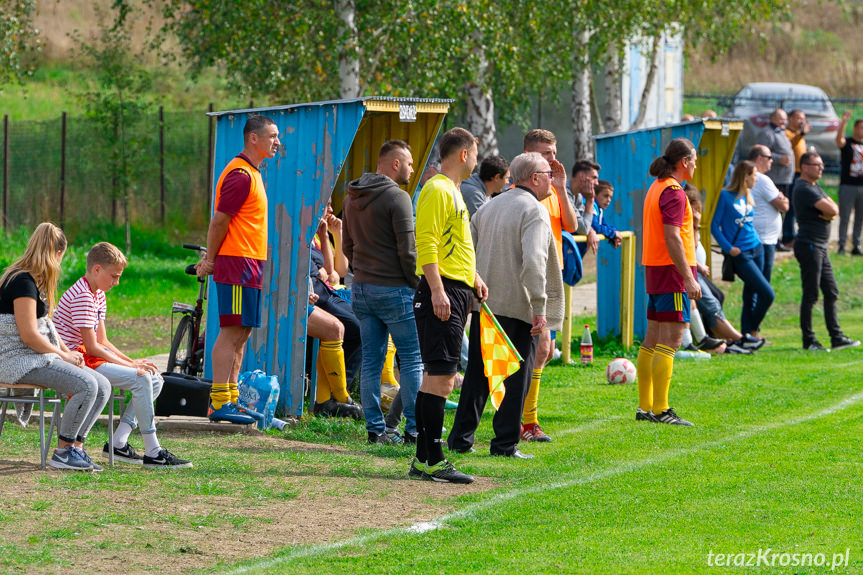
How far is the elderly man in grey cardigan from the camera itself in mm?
7797

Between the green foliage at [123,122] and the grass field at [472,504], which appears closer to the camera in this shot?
the grass field at [472,504]

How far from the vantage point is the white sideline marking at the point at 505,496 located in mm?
5648

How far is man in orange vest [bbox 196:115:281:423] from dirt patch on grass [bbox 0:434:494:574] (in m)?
0.95

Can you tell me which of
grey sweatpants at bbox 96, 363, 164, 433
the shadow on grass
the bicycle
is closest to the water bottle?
the bicycle

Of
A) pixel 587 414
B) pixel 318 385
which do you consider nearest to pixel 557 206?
pixel 587 414

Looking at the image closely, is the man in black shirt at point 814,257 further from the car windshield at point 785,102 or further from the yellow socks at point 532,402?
the car windshield at point 785,102

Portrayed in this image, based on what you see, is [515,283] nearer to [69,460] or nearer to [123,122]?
[69,460]

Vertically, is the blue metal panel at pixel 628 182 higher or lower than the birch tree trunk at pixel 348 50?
lower

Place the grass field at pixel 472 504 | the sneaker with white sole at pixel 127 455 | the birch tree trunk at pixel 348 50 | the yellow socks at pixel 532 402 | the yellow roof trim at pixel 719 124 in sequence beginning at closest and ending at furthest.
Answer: the grass field at pixel 472 504
the sneaker with white sole at pixel 127 455
the yellow socks at pixel 532 402
the yellow roof trim at pixel 719 124
the birch tree trunk at pixel 348 50

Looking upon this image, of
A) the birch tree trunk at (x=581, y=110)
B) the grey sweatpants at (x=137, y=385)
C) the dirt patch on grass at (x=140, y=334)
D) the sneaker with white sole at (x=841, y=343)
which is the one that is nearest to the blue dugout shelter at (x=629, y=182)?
the sneaker with white sole at (x=841, y=343)

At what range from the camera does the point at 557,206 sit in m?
9.48

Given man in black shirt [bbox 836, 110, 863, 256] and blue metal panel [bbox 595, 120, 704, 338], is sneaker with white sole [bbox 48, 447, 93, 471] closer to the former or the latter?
blue metal panel [bbox 595, 120, 704, 338]

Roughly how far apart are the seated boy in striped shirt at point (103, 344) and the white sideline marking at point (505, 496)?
187cm

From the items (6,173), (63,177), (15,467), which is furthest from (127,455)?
(63,177)
